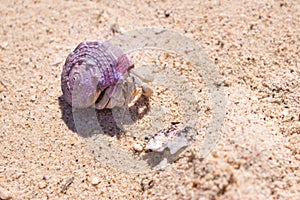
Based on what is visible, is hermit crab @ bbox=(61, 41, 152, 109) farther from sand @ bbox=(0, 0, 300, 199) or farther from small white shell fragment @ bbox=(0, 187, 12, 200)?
small white shell fragment @ bbox=(0, 187, 12, 200)

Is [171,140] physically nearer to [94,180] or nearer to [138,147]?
[138,147]

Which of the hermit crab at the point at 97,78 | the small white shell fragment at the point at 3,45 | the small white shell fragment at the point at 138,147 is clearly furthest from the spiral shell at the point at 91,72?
the small white shell fragment at the point at 3,45

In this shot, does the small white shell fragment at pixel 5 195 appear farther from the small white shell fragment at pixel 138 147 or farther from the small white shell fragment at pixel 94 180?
the small white shell fragment at pixel 138 147

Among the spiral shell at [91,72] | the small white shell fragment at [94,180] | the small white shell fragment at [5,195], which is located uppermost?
the spiral shell at [91,72]

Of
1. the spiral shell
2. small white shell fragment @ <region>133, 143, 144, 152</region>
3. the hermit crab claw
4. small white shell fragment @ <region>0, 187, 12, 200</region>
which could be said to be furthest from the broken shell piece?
small white shell fragment @ <region>0, 187, 12, 200</region>

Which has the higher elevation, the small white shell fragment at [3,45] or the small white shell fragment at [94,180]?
the small white shell fragment at [3,45]

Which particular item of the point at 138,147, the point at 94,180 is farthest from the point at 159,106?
the point at 94,180

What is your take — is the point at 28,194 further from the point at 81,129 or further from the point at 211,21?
the point at 211,21

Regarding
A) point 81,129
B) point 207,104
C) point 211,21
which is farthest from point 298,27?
point 81,129
